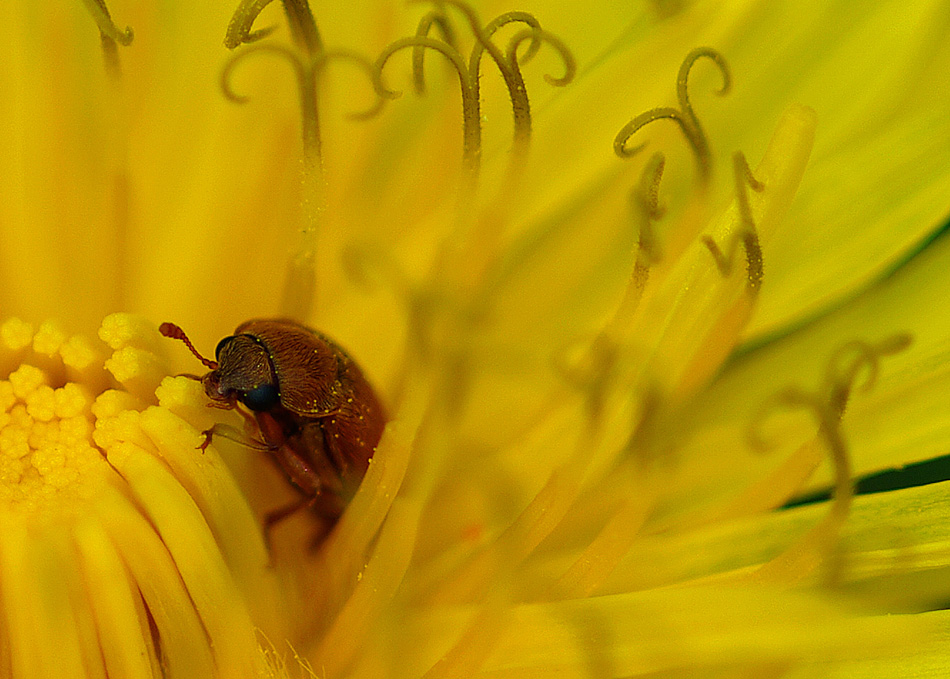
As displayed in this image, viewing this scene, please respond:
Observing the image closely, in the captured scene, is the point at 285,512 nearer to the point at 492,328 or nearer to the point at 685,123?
the point at 492,328

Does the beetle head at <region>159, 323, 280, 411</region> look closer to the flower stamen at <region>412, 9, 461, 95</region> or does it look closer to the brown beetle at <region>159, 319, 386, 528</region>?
the brown beetle at <region>159, 319, 386, 528</region>

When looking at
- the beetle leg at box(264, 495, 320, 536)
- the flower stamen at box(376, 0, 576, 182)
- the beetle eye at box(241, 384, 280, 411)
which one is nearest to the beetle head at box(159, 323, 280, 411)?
the beetle eye at box(241, 384, 280, 411)

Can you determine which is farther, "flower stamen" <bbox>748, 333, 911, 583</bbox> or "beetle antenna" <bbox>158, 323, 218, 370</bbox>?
"beetle antenna" <bbox>158, 323, 218, 370</bbox>

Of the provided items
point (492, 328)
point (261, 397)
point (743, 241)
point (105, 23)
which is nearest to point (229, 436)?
point (261, 397)

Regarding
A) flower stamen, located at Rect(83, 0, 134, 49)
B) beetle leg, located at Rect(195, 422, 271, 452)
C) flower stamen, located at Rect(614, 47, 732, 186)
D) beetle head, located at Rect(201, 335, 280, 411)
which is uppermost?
flower stamen, located at Rect(83, 0, 134, 49)

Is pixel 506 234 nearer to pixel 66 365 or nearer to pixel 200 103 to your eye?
pixel 200 103

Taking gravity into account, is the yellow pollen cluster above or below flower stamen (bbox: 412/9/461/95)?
below

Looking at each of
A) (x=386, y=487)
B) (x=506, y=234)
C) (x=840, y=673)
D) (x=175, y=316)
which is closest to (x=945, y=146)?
(x=506, y=234)

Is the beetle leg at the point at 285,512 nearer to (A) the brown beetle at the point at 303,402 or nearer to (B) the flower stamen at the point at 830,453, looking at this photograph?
(A) the brown beetle at the point at 303,402
